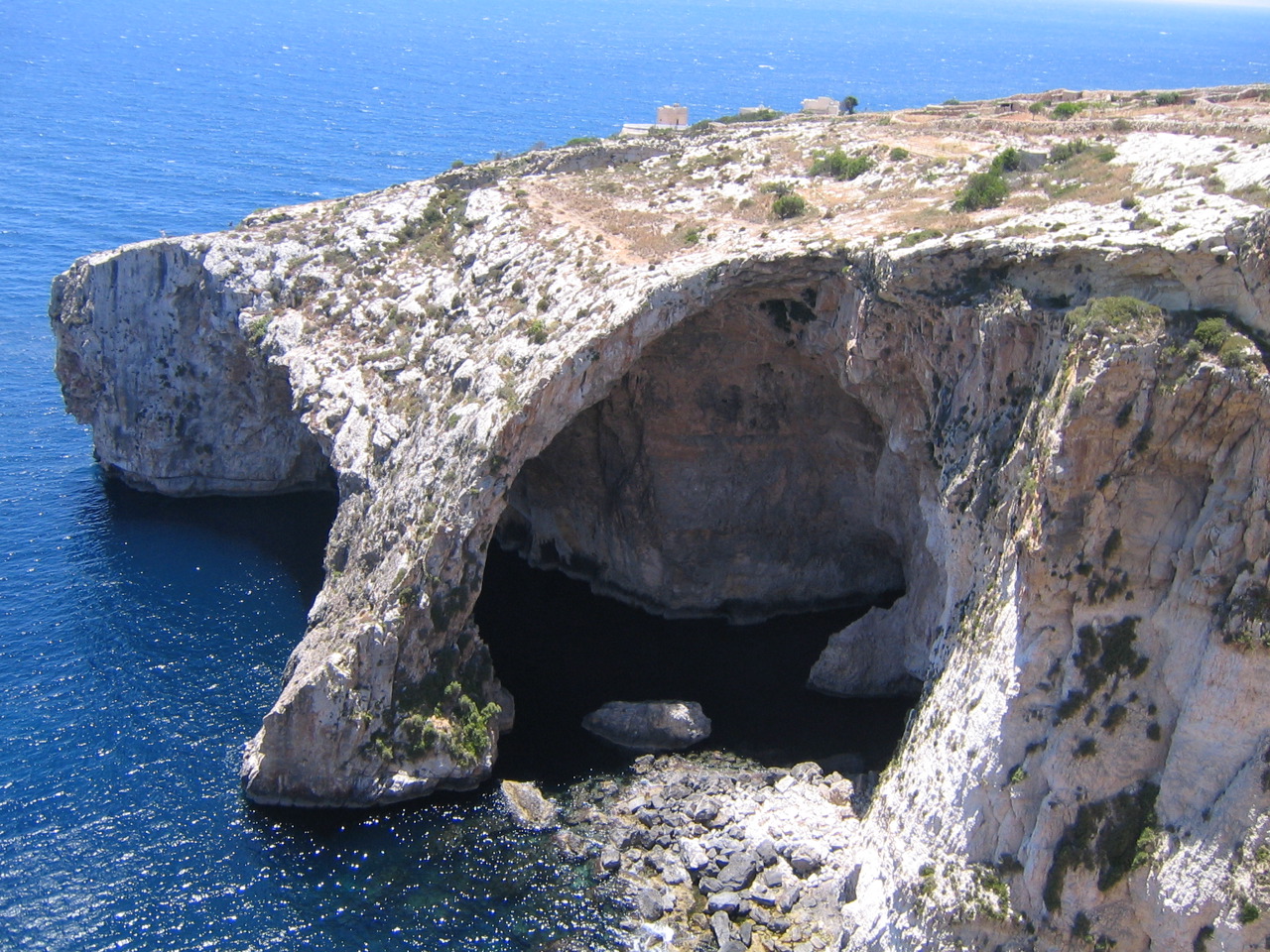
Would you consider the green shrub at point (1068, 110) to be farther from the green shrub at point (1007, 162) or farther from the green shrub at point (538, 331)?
the green shrub at point (538, 331)

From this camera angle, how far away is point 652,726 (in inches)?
1795

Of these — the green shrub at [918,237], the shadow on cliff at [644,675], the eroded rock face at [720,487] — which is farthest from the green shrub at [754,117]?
the green shrub at [918,237]

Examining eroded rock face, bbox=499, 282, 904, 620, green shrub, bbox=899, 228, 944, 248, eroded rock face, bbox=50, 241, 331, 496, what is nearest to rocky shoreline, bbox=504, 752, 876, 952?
eroded rock face, bbox=499, 282, 904, 620

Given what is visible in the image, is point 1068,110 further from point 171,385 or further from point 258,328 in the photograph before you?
point 171,385

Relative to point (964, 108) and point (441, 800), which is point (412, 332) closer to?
point (441, 800)

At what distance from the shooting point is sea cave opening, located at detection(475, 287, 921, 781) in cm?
4828

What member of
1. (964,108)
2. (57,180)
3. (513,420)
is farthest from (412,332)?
(57,180)

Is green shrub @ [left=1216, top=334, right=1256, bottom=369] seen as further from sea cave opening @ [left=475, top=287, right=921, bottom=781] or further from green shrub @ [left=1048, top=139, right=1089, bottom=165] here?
sea cave opening @ [left=475, top=287, right=921, bottom=781]

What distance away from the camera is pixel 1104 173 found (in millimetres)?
41312

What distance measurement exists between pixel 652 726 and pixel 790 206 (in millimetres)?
22546

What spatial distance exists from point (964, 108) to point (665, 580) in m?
37.4

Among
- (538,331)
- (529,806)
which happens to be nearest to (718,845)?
(529,806)

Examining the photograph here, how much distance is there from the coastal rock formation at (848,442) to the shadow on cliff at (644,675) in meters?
1.38

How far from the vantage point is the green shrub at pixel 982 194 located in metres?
42.7
